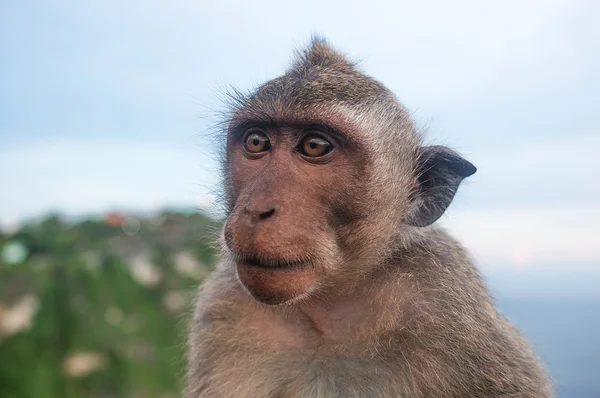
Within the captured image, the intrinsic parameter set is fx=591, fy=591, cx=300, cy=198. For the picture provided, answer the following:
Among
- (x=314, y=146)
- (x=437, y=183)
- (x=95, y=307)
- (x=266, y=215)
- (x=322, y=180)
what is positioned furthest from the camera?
(x=95, y=307)

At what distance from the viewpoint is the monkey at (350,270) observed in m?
2.62

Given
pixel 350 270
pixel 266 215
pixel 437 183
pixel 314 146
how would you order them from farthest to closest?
1. pixel 437 183
2. pixel 350 270
3. pixel 314 146
4. pixel 266 215

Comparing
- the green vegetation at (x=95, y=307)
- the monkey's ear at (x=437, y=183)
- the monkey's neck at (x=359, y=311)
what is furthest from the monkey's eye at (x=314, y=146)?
the green vegetation at (x=95, y=307)

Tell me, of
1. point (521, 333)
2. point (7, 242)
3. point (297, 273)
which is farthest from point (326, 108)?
point (7, 242)

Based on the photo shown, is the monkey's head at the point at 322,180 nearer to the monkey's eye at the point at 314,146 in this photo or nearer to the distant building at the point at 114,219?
the monkey's eye at the point at 314,146

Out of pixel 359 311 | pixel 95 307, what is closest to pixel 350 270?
pixel 359 311

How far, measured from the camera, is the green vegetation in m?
6.08

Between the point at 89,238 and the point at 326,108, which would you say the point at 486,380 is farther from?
the point at 89,238

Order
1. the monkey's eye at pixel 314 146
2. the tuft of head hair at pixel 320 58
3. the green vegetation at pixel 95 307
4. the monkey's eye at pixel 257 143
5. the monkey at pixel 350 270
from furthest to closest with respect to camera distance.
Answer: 1. the green vegetation at pixel 95 307
2. the tuft of head hair at pixel 320 58
3. the monkey's eye at pixel 257 143
4. the monkey's eye at pixel 314 146
5. the monkey at pixel 350 270

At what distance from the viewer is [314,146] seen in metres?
2.81

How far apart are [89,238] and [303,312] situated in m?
5.22

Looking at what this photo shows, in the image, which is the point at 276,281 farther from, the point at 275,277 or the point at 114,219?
the point at 114,219

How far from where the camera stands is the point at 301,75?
3.18 metres

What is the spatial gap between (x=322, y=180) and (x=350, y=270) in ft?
1.72
